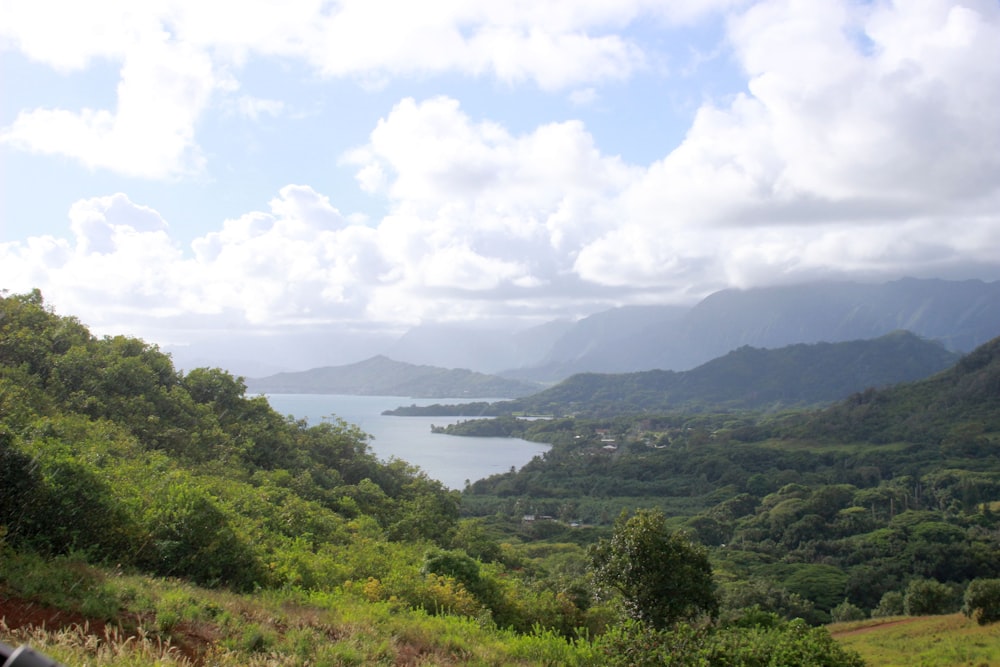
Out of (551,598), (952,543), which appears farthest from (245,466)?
(952,543)

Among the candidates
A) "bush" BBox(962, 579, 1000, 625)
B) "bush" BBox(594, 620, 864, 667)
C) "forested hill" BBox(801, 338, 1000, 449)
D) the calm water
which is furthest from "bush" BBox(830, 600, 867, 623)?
"forested hill" BBox(801, 338, 1000, 449)

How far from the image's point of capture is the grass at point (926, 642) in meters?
19.9

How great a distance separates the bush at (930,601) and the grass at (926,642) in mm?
2795

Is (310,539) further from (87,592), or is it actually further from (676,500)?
(676,500)

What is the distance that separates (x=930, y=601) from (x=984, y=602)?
8.49m

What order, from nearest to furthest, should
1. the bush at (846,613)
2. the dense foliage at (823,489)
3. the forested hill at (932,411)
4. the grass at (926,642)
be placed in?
the grass at (926,642)
the bush at (846,613)
the dense foliage at (823,489)
the forested hill at (932,411)

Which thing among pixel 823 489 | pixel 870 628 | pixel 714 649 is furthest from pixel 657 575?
pixel 823 489

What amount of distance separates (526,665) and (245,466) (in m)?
19.4

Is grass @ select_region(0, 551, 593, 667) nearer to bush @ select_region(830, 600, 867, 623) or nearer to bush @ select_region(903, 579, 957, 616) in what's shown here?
bush @ select_region(903, 579, 957, 616)

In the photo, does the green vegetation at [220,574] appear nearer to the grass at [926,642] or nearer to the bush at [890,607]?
the grass at [926,642]

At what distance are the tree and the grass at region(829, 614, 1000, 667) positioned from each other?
359 inches

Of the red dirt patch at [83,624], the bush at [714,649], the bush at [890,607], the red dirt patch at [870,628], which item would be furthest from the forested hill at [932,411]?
the red dirt patch at [83,624]

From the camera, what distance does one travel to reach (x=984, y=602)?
2519cm

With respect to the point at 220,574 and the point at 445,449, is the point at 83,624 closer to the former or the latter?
the point at 220,574
